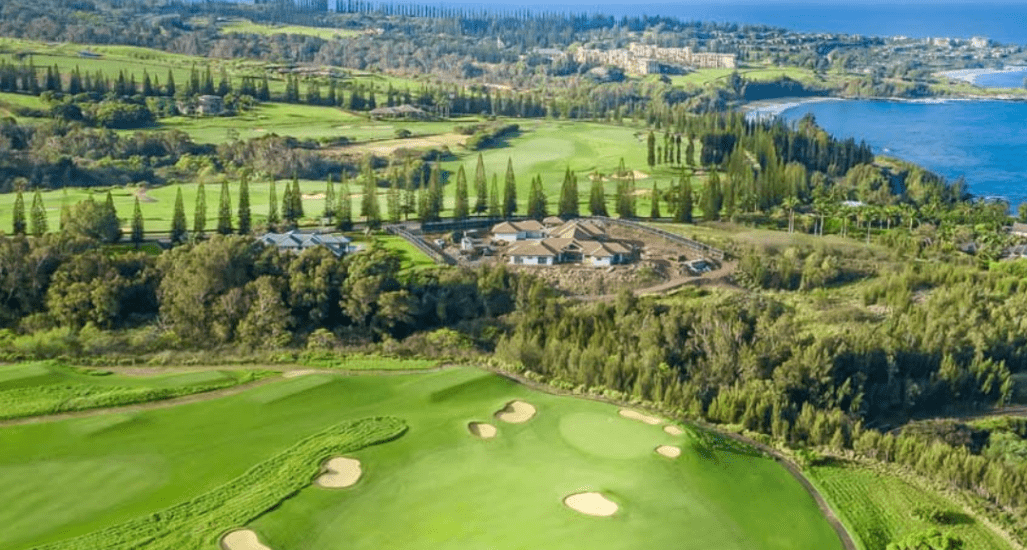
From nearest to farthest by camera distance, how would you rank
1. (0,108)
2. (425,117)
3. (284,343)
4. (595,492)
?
(595,492) < (284,343) < (0,108) < (425,117)

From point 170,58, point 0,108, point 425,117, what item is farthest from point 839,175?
point 170,58

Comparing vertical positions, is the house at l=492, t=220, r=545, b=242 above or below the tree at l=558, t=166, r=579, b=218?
below

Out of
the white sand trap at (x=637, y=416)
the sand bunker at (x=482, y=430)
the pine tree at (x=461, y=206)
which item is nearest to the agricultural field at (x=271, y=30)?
the pine tree at (x=461, y=206)

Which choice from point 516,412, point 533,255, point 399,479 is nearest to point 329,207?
point 533,255

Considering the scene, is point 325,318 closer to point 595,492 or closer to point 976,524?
point 595,492

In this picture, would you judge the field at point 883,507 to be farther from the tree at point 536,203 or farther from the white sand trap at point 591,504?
the tree at point 536,203

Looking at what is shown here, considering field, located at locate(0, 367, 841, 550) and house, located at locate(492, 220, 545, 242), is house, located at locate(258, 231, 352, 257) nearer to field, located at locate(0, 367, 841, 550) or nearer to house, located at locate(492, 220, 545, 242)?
house, located at locate(492, 220, 545, 242)

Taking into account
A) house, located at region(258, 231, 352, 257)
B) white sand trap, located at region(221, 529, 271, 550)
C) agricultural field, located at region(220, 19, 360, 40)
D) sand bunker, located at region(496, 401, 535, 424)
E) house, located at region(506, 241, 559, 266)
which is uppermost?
agricultural field, located at region(220, 19, 360, 40)

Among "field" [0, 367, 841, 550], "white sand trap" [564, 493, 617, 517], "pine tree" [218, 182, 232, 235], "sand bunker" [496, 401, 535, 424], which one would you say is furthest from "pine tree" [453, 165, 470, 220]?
"white sand trap" [564, 493, 617, 517]
